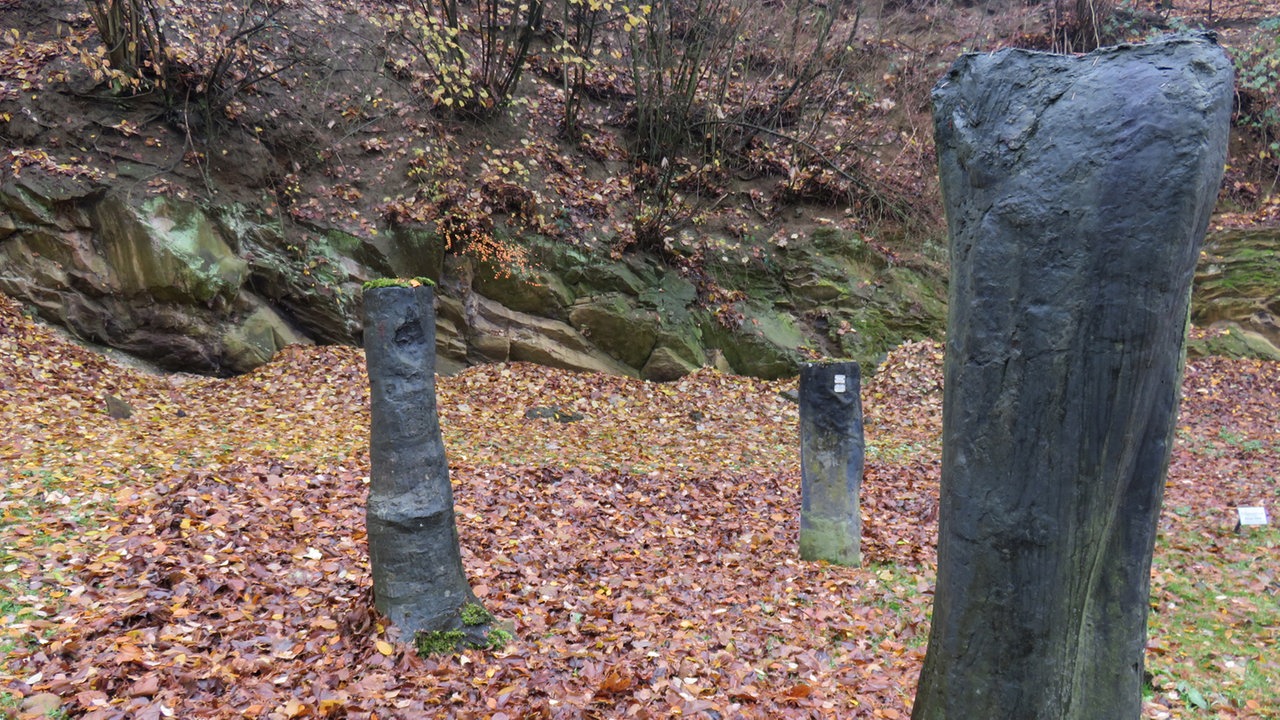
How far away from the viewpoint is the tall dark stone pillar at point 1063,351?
1854mm

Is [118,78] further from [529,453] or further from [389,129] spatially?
[529,453]

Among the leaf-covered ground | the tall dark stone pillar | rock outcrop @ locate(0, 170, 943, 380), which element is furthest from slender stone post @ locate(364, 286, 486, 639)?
rock outcrop @ locate(0, 170, 943, 380)

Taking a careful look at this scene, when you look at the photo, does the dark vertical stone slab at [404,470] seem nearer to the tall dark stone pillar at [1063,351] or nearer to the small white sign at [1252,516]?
the tall dark stone pillar at [1063,351]

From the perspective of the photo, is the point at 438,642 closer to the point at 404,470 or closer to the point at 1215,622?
the point at 404,470

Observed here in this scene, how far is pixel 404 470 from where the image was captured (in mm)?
3904

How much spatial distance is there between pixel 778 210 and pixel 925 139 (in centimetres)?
389

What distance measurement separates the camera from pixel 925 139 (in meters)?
15.3

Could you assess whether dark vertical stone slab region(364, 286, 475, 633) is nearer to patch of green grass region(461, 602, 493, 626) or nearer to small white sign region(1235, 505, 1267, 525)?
patch of green grass region(461, 602, 493, 626)

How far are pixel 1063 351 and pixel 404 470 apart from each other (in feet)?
10.6

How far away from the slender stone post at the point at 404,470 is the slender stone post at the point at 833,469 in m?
3.46

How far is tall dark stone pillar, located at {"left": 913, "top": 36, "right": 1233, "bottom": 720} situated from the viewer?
185cm

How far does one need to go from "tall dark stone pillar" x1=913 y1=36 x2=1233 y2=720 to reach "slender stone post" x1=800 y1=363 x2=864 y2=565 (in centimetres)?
404

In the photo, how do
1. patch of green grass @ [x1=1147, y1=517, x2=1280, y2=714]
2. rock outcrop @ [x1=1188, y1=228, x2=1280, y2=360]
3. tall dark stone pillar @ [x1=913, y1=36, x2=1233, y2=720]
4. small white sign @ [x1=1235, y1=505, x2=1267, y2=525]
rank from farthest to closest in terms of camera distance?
rock outcrop @ [x1=1188, y1=228, x2=1280, y2=360] → small white sign @ [x1=1235, y1=505, x2=1267, y2=525] → patch of green grass @ [x1=1147, y1=517, x2=1280, y2=714] → tall dark stone pillar @ [x1=913, y1=36, x2=1233, y2=720]

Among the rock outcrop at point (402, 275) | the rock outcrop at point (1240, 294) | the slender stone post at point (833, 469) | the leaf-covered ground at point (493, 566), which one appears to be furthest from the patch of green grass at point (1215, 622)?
the rock outcrop at point (1240, 294)
